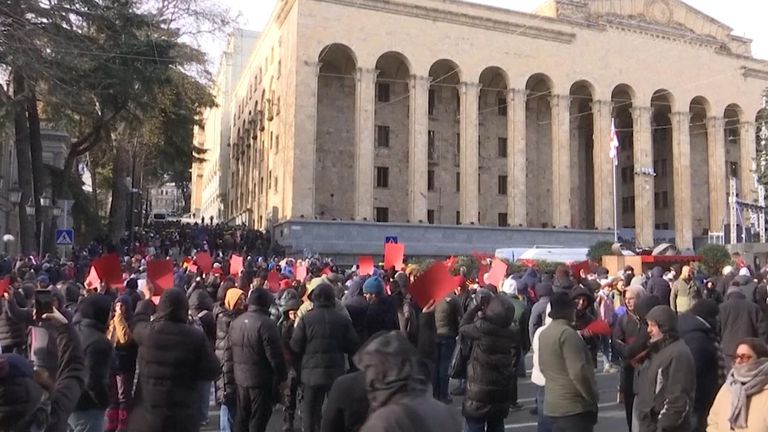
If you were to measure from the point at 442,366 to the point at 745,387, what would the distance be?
18.4 ft

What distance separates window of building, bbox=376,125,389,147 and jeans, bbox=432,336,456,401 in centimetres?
3130

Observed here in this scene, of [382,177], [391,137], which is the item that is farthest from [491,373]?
[391,137]

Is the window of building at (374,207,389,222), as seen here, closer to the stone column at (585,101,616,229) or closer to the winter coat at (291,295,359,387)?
the stone column at (585,101,616,229)

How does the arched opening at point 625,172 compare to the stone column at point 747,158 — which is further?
the arched opening at point 625,172

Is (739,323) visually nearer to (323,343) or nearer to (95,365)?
(323,343)

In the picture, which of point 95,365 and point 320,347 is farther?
point 320,347

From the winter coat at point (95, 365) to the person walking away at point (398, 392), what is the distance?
10.2 ft

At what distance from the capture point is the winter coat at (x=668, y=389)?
482 cm

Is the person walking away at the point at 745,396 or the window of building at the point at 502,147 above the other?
the window of building at the point at 502,147

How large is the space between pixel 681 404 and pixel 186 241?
3148 cm

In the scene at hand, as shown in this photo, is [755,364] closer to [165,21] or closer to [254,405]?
[254,405]

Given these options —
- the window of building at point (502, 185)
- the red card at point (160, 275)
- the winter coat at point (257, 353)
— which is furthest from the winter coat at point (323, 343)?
the window of building at point (502, 185)

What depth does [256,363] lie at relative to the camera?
21.0ft

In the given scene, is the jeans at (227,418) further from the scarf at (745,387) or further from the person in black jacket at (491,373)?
the scarf at (745,387)
